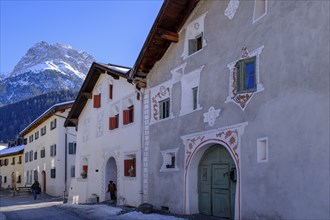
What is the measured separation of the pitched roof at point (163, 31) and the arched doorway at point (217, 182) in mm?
4888

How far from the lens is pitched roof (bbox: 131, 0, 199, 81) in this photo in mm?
15141

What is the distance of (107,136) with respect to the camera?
22.7m

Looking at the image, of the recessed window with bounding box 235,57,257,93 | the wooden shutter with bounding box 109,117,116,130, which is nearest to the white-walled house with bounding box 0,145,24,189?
the wooden shutter with bounding box 109,117,116,130

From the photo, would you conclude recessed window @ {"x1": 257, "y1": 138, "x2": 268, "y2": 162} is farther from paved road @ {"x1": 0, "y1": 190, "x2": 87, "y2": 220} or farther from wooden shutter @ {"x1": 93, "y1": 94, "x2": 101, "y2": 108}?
wooden shutter @ {"x1": 93, "y1": 94, "x2": 101, "y2": 108}

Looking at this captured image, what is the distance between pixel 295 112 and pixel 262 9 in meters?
3.36

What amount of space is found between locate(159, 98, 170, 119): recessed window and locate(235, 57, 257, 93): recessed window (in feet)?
15.6

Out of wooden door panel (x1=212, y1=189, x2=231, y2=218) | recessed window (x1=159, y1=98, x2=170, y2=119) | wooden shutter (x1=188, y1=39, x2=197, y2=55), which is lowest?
wooden door panel (x1=212, y1=189, x2=231, y2=218)

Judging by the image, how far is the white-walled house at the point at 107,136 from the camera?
19062 mm

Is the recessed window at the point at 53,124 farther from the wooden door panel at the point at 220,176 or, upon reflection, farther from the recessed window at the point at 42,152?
the wooden door panel at the point at 220,176

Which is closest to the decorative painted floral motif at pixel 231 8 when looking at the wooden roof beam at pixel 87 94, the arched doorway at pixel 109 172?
the arched doorway at pixel 109 172

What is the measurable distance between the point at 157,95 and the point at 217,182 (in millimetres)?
5105

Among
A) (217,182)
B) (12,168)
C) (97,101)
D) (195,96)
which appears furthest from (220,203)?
(12,168)

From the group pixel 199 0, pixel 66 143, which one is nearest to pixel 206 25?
pixel 199 0

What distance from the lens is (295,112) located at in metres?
9.89
